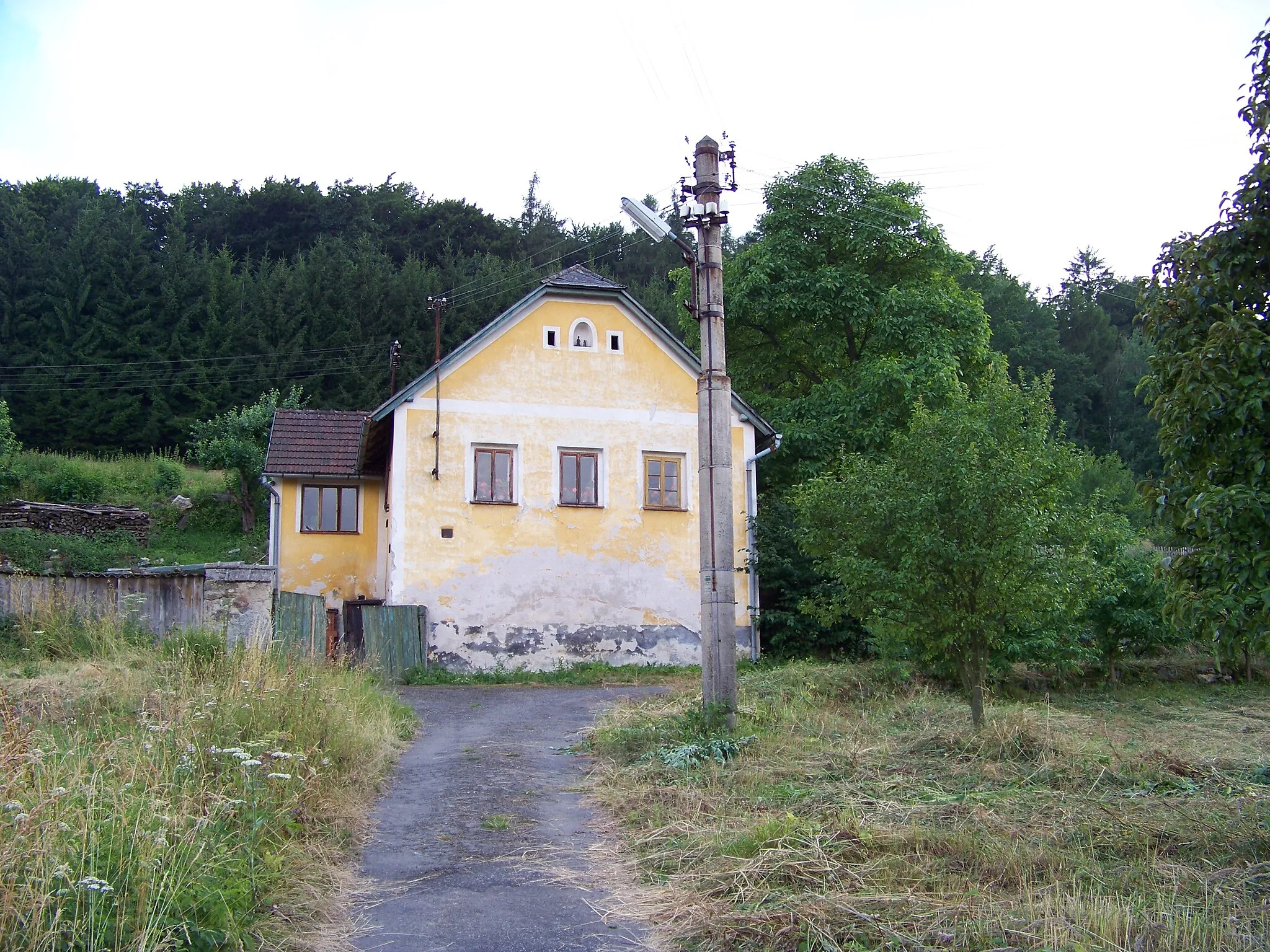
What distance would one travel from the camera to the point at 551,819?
27.3 feet

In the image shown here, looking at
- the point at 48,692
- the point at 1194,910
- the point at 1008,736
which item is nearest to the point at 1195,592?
the point at 1194,910

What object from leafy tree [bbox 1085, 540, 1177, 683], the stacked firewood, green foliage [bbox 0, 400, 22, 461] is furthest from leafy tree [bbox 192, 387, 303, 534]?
leafy tree [bbox 1085, 540, 1177, 683]


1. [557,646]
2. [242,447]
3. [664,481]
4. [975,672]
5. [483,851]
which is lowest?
[483,851]

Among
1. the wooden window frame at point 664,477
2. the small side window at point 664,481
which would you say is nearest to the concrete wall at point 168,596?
the wooden window frame at point 664,477

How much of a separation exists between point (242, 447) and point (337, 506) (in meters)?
11.9

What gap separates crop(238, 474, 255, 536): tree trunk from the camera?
36.9 m

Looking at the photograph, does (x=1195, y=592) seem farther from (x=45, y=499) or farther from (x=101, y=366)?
(x=101, y=366)

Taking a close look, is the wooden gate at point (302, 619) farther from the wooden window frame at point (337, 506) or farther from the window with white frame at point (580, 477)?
the wooden window frame at point (337, 506)

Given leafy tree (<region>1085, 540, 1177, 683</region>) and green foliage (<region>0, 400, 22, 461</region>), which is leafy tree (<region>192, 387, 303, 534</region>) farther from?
leafy tree (<region>1085, 540, 1177, 683</region>)

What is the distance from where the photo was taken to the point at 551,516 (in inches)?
906

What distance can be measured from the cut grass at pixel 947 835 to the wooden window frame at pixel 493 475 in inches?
432

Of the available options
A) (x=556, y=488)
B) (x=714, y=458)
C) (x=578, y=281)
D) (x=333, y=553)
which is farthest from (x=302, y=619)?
(x=578, y=281)

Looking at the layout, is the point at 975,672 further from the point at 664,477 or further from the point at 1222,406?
the point at 664,477

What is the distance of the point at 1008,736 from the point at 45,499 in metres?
35.4
